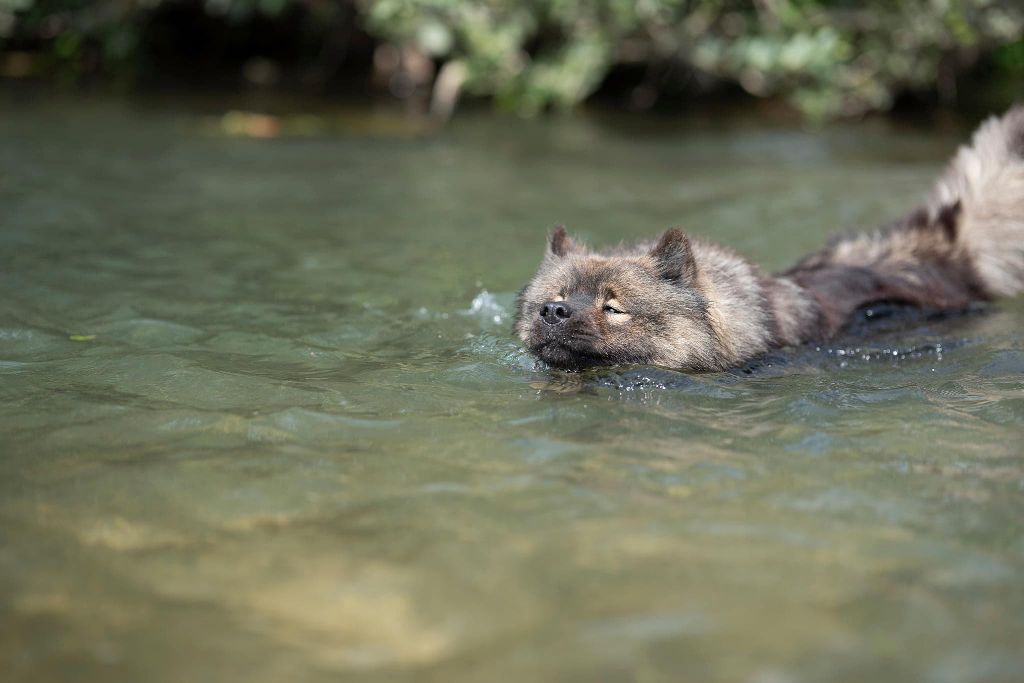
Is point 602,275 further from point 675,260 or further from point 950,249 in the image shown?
point 950,249

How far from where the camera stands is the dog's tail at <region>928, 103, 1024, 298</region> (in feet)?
25.5

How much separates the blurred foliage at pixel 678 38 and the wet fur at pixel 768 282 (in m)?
5.22

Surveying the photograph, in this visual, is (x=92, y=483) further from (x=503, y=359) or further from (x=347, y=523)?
(x=503, y=359)

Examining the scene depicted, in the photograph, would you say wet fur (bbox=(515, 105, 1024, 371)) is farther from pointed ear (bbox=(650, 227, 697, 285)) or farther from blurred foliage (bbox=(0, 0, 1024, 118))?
blurred foliage (bbox=(0, 0, 1024, 118))

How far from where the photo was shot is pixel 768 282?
695cm

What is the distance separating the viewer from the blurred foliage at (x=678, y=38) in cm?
1308

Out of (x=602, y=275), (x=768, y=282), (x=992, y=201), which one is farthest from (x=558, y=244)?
(x=992, y=201)

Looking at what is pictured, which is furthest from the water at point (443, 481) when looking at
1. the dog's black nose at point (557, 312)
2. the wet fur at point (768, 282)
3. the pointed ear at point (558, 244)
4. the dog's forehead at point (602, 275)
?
the pointed ear at point (558, 244)

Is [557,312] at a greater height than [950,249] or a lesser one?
lesser

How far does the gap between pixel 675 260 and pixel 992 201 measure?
3.01 m

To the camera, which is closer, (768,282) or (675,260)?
(675,260)

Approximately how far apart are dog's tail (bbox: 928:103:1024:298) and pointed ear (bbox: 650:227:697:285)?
2598 mm

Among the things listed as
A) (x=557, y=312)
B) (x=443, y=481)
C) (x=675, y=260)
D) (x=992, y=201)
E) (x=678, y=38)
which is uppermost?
(x=678, y=38)

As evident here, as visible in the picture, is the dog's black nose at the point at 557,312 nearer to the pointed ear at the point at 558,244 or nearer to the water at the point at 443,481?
the water at the point at 443,481
